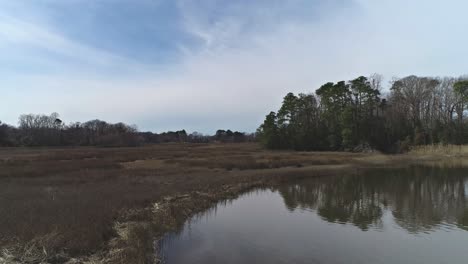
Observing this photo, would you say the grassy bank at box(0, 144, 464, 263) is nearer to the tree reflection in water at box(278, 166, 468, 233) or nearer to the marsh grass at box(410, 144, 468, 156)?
the tree reflection in water at box(278, 166, 468, 233)

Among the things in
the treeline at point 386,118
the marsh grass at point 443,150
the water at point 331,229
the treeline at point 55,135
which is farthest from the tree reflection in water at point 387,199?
the treeline at point 55,135

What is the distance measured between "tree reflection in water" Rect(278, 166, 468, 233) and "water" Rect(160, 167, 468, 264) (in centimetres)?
5

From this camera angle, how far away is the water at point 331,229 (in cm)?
1070

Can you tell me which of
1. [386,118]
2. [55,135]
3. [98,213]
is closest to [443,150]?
[386,118]

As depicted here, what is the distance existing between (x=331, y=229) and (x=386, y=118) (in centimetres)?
6327

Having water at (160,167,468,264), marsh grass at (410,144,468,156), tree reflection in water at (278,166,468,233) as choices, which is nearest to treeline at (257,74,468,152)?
marsh grass at (410,144,468,156)

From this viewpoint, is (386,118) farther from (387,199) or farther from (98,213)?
(98,213)

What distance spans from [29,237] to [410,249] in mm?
11767

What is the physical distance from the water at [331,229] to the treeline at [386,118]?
43.3 m

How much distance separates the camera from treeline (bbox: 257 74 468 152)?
63625 mm

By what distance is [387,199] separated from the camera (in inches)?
812

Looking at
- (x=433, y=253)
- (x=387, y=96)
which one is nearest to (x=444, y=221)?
(x=433, y=253)

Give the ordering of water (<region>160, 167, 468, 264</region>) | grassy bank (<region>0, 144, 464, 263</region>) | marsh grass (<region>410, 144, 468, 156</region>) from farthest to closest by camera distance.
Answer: marsh grass (<region>410, 144, 468, 156</region>) < water (<region>160, 167, 468, 264</region>) < grassy bank (<region>0, 144, 464, 263</region>)

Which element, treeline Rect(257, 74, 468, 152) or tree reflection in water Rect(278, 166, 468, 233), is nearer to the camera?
tree reflection in water Rect(278, 166, 468, 233)
